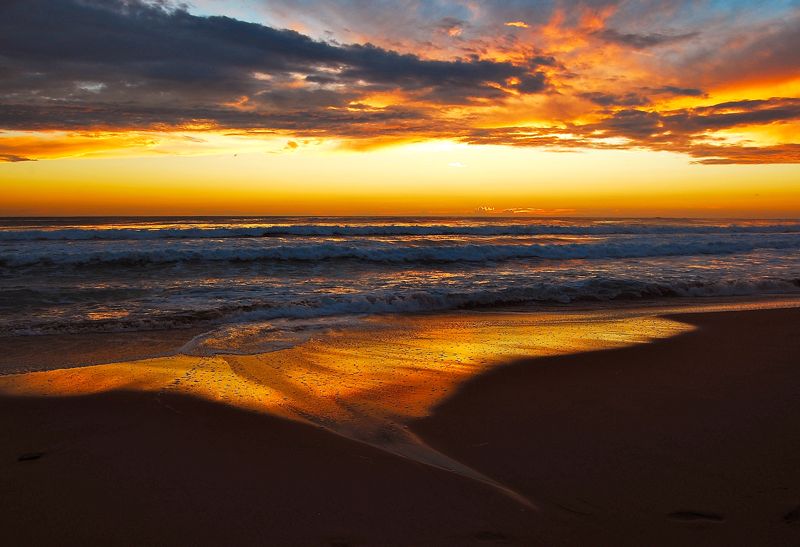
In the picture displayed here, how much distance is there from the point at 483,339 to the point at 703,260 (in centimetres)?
1493

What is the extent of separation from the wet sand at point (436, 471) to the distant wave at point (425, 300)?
11.1 feet

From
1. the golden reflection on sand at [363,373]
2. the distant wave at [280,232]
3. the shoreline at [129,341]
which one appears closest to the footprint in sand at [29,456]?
the golden reflection on sand at [363,373]

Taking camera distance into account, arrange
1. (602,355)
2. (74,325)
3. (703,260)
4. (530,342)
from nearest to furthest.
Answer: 1. (602,355)
2. (530,342)
3. (74,325)
4. (703,260)

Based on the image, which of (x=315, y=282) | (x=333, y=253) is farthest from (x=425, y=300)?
(x=333, y=253)

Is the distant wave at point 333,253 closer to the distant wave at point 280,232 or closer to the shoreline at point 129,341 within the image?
the distant wave at point 280,232

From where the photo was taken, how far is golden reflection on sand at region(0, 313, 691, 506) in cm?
425

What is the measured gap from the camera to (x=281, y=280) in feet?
42.7

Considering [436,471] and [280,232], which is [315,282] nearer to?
[436,471]

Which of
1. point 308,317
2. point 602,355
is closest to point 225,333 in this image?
point 308,317

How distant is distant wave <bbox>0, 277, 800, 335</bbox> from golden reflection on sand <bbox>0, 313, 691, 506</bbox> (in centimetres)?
152

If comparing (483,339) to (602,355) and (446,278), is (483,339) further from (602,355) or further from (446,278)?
(446,278)

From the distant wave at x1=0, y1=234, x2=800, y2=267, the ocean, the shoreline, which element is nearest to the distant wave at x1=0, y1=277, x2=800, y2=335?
the ocean

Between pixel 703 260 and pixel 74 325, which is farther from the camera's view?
pixel 703 260

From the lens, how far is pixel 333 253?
1941 cm
